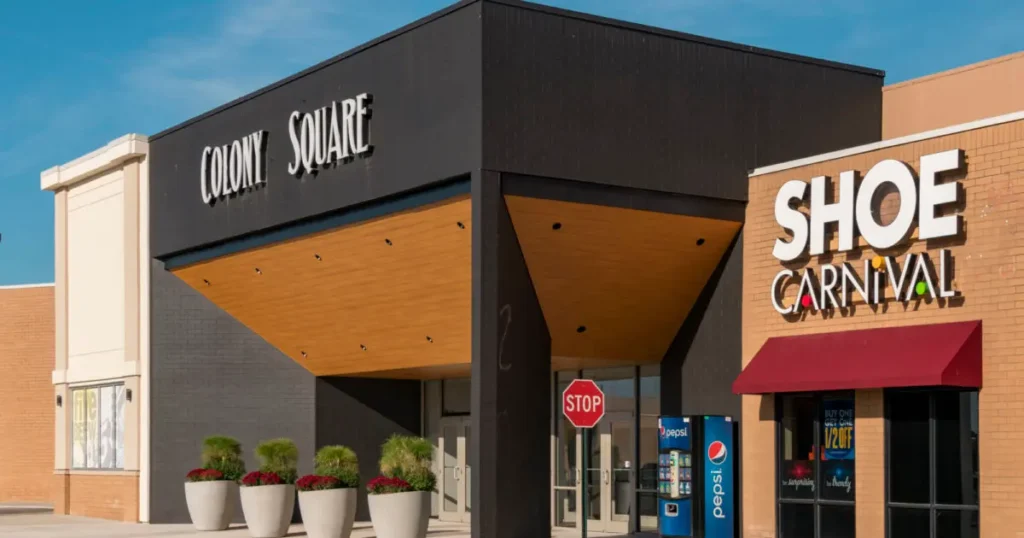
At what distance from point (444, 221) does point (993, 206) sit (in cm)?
922

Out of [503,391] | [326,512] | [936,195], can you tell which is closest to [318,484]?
[326,512]

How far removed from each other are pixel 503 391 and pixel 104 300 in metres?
17.7

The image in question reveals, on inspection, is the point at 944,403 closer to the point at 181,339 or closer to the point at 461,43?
the point at 461,43

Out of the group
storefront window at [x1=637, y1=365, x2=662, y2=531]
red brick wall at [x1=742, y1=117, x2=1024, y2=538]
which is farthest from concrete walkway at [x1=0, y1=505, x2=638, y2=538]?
red brick wall at [x1=742, y1=117, x2=1024, y2=538]

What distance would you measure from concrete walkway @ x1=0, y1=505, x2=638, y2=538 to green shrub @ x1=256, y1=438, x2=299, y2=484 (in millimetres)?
1289

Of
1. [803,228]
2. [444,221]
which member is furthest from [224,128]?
[803,228]

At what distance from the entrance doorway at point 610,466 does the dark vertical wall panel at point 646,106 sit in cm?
585

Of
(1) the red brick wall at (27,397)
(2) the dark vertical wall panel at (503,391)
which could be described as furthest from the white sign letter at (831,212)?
(1) the red brick wall at (27,397)

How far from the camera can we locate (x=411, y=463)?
90.1ft

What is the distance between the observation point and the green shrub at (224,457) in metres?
33.5

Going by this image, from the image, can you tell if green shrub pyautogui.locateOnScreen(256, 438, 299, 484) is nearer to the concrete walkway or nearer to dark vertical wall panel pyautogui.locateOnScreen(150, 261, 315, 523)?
the concrete walkway

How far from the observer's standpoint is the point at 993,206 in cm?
2256

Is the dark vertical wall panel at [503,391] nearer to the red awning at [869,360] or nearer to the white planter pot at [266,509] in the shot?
the red awning at [869,360]

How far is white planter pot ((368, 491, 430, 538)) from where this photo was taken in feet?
88.3
